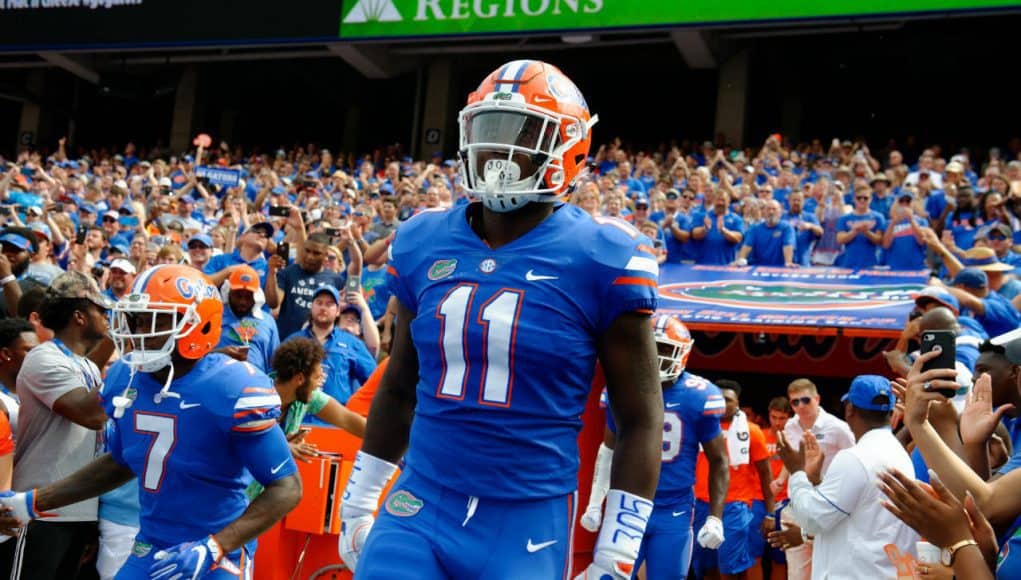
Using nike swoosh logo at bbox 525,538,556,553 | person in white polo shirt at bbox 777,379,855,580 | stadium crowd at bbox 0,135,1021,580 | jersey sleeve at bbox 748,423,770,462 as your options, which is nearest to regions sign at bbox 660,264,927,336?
stadium crowd at bbox 0,135,1021,580

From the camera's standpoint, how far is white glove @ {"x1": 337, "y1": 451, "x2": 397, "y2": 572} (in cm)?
292

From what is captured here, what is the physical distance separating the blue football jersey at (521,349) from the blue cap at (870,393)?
2537 millimetres

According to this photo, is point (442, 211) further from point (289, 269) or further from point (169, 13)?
point (169, 13)

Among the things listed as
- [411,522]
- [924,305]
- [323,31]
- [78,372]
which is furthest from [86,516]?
[323,31]

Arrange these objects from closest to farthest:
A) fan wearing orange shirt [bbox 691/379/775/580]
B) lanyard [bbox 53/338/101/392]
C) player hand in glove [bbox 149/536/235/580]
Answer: player hand in glove [bbox 149/536/235/580] < lanyard [bbox 53/338/101/392] < fan wearing orange shirt [bbox 691/379/775/580]

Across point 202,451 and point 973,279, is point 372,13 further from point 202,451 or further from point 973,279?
point 202,451

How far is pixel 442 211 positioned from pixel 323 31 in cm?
2214

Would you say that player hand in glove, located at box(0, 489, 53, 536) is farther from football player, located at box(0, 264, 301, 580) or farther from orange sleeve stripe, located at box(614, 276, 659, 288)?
orange sleeve stripe, located at box(614, 276, 659, 288)

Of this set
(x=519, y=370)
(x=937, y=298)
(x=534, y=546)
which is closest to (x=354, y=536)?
(x=534, y=546)

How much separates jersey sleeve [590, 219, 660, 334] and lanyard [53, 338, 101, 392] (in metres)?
3.28

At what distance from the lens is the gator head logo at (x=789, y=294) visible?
984cm

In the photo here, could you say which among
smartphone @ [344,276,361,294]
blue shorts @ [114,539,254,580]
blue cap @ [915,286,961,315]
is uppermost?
blue cap @ [915,286,961,315]

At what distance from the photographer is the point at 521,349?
2.65 meters

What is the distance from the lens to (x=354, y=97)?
99.2 ft
